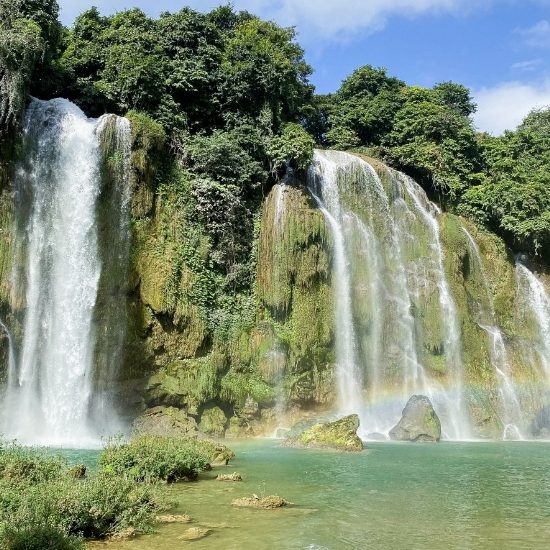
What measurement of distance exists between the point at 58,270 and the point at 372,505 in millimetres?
16027

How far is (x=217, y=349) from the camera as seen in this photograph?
77.6 ft

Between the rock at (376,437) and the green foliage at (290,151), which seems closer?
the rock at (376,437)

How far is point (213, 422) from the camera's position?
2281 cm

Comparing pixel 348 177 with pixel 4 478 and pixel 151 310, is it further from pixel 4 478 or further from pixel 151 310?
pixel 4 478

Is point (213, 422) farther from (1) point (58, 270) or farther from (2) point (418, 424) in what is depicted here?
(1) point (58, 270)

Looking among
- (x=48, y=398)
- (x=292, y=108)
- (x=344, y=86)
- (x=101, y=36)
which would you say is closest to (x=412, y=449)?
(x=48, y=398)

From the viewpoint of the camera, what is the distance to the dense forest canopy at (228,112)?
85.6 ft

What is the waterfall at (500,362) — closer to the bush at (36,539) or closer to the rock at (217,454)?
the rock at (217,454)

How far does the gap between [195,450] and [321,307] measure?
13907mm

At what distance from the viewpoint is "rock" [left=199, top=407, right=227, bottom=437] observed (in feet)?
74.1

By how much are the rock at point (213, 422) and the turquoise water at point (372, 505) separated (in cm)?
629

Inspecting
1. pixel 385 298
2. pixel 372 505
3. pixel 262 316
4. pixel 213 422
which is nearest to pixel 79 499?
pixel 372 505

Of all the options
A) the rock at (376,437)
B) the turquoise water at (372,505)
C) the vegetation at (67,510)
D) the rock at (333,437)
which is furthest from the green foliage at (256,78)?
the vegetation at (67,510)

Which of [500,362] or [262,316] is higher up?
[262,316]
